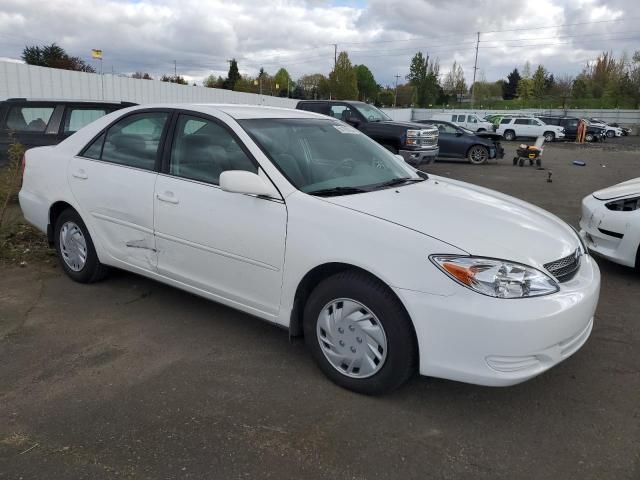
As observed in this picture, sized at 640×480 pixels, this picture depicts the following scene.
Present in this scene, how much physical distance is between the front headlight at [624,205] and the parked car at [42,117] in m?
7.18

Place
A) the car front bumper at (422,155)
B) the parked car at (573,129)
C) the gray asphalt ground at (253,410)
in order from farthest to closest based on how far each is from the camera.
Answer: the parked car at (573,129) → the car front bumper at (422,155) → the gray asphalt ground at (253,410)

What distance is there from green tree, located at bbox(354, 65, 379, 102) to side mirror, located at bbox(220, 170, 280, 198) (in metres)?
97.2

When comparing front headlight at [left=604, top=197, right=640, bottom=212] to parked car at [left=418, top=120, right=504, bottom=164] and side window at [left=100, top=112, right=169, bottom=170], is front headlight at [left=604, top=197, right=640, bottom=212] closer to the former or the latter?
side window at [left=100, top=112, right=169, bottom=170]

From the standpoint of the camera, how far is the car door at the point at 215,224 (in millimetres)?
3344

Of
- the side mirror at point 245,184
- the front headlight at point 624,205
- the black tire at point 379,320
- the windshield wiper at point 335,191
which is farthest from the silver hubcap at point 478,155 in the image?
the black tire at point 379,320

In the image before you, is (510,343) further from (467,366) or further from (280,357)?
(280,357)

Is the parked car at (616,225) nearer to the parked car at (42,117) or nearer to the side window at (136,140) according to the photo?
the side window at (136,140)

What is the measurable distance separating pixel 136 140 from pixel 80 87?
49.8ft

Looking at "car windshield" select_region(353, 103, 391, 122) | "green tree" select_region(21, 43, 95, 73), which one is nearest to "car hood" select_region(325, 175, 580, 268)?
"car windshield" select_region(353, 103, 391, 122)

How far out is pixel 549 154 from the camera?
25.0 m

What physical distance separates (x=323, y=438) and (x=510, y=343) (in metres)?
1.04

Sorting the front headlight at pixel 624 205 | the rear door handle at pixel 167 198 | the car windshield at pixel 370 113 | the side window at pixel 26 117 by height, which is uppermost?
the car windshield at pixel 370 113

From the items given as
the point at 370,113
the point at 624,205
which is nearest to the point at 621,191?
the point at 624,205

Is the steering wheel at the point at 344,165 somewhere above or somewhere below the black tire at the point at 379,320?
above
